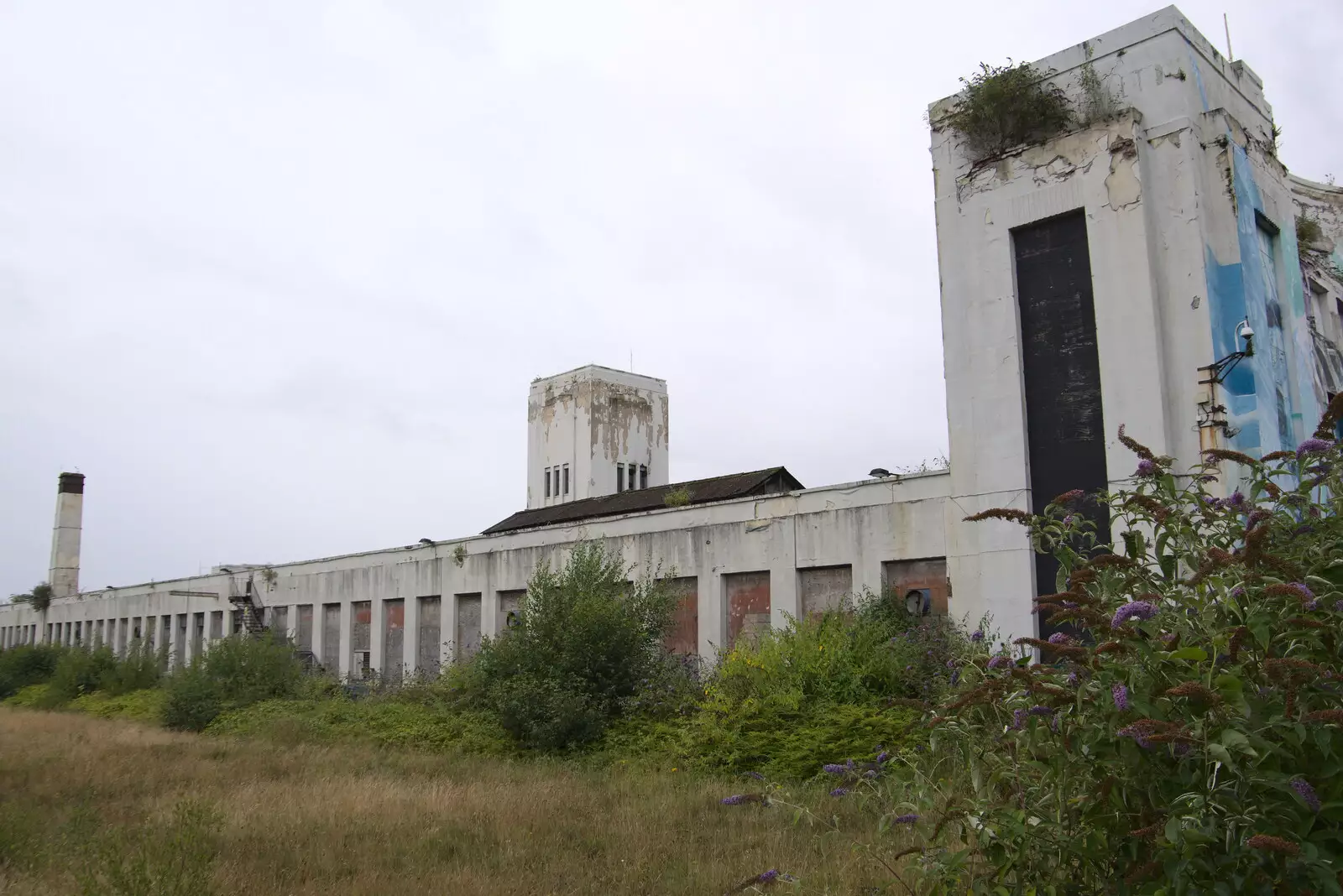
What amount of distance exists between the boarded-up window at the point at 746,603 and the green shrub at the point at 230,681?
11.5m

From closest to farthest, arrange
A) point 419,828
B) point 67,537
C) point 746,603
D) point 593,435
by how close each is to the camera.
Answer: point 419,828 → point 746,603 → point 593,435 → point 67,537

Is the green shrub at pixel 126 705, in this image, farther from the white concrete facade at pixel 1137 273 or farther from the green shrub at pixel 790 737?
the white concrete facade at pixel 1137 273

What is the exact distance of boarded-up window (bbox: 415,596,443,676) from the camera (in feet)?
95.0

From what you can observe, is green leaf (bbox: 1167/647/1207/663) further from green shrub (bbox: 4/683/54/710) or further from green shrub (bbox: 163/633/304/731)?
green shrub (bbox: 4/683/54/710)

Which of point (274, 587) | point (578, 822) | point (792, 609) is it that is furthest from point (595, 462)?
point (578, 822)

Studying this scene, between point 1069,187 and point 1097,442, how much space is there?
425 centimetres

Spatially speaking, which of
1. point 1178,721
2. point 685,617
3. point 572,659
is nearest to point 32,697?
point 685,617

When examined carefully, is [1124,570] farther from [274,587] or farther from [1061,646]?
[274,587]

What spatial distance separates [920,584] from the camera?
17.8 meters

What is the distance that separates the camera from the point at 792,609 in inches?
773

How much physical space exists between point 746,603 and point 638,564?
10.7ft

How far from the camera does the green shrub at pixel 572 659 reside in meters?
16.2

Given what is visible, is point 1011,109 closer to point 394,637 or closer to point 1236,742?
point 1236,742

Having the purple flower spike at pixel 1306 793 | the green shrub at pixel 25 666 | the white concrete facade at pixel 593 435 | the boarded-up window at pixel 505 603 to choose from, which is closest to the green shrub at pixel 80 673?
the green shrub at pixel 25 666
